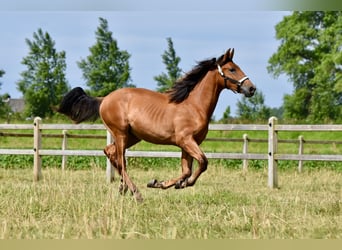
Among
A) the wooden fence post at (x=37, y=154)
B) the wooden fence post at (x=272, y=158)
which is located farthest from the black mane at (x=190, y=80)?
the wooden fence post at (x=37, y=154)

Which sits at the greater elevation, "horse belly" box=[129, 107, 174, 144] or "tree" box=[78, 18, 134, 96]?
"tree" box=[78, 18, 134, 96]

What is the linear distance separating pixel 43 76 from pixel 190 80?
129ft

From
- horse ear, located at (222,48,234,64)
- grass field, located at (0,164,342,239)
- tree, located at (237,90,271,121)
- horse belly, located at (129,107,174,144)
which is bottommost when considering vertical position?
grass field, located at (0,164,342,239)

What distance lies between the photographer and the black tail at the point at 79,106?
8.25 metres

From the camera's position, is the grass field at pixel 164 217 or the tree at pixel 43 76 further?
the tree at pixel 43 76

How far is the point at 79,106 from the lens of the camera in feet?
27.5

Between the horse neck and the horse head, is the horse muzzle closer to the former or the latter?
the horse head

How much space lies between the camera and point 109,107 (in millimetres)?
7730

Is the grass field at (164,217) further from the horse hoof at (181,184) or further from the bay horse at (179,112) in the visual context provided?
the bay horse at (179,112)

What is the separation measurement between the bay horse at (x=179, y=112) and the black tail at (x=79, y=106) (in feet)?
1.44

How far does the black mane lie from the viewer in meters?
7.30

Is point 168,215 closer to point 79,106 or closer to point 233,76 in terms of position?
point 233,76

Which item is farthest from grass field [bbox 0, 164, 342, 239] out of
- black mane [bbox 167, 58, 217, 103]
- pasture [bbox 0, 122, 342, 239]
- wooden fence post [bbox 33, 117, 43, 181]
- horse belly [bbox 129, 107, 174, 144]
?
wooden fence post [bbox 33, 117, 43, 181]

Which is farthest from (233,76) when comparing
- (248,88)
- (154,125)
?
(154,125)
